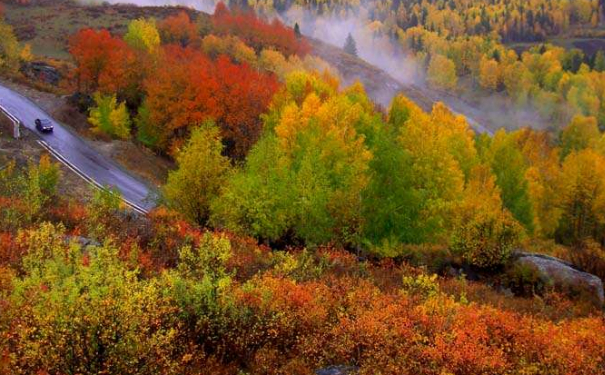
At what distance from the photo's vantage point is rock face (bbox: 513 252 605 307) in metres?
24.1

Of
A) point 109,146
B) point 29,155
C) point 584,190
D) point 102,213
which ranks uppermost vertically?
point 102,213

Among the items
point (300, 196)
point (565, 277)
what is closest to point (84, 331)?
point (300, 196)

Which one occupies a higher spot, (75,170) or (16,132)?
(16,132)

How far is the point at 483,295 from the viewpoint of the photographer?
2258 centimetres

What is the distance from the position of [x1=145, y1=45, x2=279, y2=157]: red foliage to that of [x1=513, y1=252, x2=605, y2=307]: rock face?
109 feet

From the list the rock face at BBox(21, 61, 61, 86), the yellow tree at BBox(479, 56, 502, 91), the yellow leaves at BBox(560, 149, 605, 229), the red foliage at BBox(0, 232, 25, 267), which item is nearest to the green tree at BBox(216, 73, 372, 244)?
the red foliage at BBox(0, 232, 25, 267)

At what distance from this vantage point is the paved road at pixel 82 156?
39013mm

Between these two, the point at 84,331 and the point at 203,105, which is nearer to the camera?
the point at 84,331

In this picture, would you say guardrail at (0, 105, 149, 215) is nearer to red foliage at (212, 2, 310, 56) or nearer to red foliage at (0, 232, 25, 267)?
red foliage at (0, 232, 25, 267)

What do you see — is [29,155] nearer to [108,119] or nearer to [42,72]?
[108,119]

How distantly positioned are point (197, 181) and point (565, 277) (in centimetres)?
1996

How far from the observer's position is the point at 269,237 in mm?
29078

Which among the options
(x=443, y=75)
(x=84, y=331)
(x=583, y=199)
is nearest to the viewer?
(x=84, y=331)

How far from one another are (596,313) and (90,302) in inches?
821
